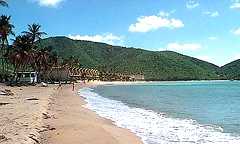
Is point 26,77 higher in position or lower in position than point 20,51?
lower

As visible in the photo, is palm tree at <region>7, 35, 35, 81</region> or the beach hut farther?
the beach hut

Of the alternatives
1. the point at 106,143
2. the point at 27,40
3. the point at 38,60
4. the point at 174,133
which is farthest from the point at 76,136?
the point at 38,60

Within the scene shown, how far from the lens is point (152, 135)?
17.5 metres

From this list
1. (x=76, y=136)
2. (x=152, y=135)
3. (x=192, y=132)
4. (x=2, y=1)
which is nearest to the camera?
(x=76, y=136)

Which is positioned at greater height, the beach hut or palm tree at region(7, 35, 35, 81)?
palm tree at region(7, 35, 35, 81)

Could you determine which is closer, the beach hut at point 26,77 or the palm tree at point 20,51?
the palm tree at point 20,51

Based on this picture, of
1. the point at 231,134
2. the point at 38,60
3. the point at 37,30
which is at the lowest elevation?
the point at 231,134

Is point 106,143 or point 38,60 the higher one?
point 38,60

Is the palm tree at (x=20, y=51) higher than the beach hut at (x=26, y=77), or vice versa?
the palm tree at (x=20, y=51)

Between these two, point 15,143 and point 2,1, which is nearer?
point 15,143

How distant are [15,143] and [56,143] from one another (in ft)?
5.51

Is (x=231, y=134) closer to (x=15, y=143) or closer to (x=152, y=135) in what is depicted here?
(x=152, y=135)

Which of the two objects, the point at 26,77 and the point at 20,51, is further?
the point at 26,77

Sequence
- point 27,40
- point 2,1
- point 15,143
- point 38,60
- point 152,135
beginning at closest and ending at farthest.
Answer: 1. point 15,143
2. point 152,135
3. point 2,1
4. point 27,40
5. point 38,60
